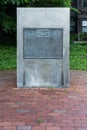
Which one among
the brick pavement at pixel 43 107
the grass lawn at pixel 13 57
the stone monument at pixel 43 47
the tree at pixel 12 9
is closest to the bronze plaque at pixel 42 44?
the stone monument at pixel 43 47

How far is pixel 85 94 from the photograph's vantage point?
26.5 ft

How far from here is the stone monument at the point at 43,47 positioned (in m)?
8.45

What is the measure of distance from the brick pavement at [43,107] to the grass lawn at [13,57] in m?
2.52

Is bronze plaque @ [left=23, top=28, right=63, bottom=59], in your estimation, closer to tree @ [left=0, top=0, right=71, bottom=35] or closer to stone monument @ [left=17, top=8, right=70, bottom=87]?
stone monument @ [left=17, top=8, right=70, bottom=87]

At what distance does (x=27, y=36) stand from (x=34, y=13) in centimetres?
52

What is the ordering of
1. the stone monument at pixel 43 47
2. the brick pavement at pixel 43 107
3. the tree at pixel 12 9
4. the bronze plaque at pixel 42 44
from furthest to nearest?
the tree at pixel 12 9 < the bronze plaque at pixel 42 44 < the stone monument at pixel 43 47 < the brick pavement at pixel 43 107

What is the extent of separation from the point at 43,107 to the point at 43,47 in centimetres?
198

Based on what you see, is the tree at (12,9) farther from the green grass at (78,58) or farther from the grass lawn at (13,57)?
the green grass at (78,58)

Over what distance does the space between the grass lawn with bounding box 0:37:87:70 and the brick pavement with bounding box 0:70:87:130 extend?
252 centimetres

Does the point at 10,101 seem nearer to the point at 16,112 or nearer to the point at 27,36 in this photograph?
the point at 16,112

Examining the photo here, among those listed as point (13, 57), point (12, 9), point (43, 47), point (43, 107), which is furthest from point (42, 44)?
point (12, 9)

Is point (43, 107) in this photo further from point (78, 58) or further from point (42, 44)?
point (78, 58)

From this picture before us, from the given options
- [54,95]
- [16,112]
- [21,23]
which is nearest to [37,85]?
[54,95]

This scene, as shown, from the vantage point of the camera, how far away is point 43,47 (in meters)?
8.59
